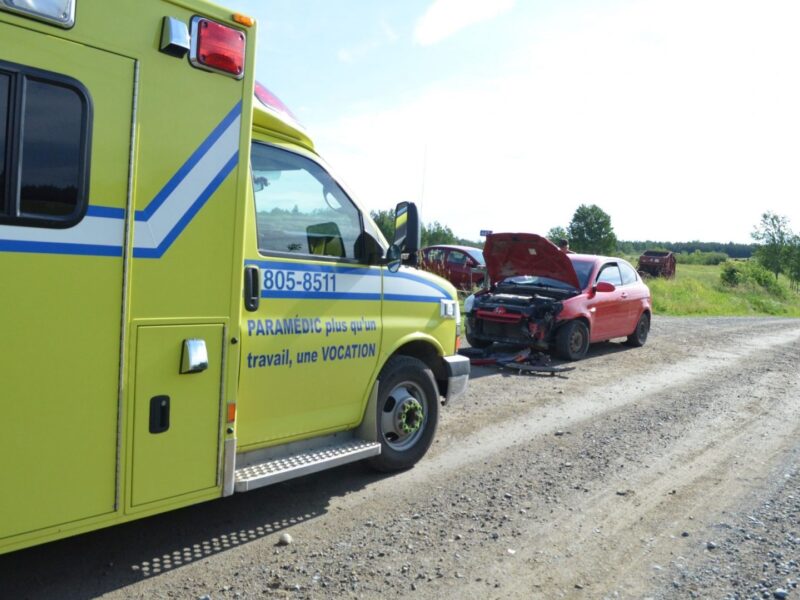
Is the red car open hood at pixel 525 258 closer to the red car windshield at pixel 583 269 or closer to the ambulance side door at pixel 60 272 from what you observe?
the red car windshield at pixel 583 269

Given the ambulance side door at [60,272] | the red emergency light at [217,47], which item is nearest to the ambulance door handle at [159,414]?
the ambulance side door at [60,272]

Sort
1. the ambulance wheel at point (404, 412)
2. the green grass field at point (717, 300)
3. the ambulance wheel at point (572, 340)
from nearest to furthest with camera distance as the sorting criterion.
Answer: the ambulance wheel at point (404, 412), the ambulance wheel at point (572, 340), the green grass field at point (717, 300)

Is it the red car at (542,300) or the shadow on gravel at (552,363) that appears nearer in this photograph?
the shadow on gravel at (552,363)

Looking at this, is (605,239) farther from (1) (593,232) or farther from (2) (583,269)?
(2) (583,269)

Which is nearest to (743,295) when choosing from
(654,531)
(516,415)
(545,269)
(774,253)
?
(774,253)

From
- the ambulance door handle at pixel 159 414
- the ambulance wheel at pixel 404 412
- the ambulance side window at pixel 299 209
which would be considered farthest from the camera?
the ambulance wheel at pixel 404 412

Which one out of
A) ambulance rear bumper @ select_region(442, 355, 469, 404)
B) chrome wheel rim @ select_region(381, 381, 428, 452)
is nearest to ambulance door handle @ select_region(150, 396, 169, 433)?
chrome wheel rim @ select_region(381, 381, 428, 452)

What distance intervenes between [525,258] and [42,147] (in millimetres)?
8387

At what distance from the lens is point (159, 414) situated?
3.30 metres

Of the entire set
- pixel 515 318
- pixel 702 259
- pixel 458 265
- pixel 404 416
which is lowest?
pixel 404 416

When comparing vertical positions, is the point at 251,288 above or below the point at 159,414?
above

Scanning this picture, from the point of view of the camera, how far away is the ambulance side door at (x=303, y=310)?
390cm

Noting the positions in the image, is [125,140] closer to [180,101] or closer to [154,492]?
[180,101]

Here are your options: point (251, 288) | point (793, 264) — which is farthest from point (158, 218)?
point (793, 264)
